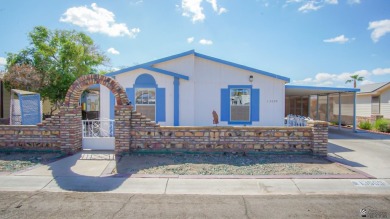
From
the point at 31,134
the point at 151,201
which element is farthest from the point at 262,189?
the point at 31,134

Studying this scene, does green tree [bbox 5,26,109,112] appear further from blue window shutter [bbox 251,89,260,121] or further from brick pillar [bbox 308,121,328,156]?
brick pillar [bbox 308,121,328,156]

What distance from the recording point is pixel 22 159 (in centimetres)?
708

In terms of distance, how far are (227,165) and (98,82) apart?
15.3ft

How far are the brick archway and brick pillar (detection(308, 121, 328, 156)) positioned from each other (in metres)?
5.91

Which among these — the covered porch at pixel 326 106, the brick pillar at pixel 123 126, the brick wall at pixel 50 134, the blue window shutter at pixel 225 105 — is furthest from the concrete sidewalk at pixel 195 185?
the covered porch at pixel 326 106

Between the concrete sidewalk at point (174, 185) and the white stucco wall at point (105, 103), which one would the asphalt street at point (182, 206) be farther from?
the white stucco wall at point (105, 103)

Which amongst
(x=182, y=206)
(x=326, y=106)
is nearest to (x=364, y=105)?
(x=326, y=106)

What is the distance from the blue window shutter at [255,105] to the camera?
11.8 meters

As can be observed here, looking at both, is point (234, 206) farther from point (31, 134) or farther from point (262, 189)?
point (31, 134)

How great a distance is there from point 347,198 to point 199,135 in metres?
4.12

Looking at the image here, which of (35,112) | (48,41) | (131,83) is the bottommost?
(35,112)

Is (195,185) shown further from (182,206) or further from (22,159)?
(22,159)

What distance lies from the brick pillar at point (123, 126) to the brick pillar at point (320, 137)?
5766 mm

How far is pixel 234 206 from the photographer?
14.1ft
